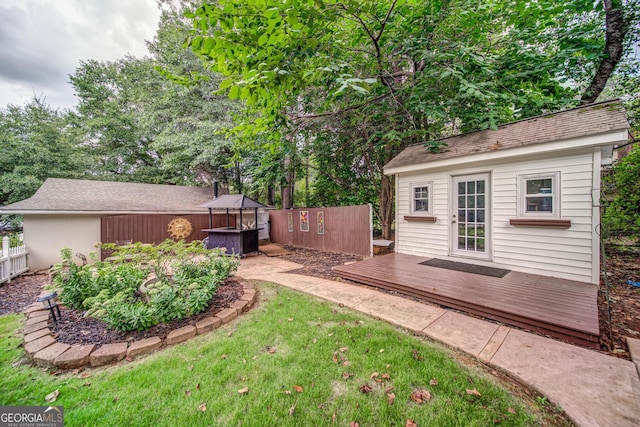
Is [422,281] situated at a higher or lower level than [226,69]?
lower

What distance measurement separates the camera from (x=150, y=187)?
1117 cm

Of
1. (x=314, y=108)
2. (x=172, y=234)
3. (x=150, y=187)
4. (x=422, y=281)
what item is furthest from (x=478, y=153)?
(x=150, y=187)

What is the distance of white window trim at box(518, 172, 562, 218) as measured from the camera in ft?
12.8

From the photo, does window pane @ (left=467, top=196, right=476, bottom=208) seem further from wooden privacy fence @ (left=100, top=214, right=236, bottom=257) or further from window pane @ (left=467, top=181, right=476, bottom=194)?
wooden privacy fence @ (left=100, top=214, right=236, bottom=257)

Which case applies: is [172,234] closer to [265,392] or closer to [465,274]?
[265,392]

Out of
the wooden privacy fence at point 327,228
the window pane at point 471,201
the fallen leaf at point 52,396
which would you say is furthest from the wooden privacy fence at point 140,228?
the window pane at point 471,201

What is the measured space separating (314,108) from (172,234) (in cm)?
726

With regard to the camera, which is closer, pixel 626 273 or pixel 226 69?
pixel 226 69

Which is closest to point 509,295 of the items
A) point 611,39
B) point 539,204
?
point 539,204

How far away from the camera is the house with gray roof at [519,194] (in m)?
3.64

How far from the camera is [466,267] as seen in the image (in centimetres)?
464

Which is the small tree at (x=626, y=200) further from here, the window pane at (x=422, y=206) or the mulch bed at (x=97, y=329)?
the mulch bed at (x=97, y=329)

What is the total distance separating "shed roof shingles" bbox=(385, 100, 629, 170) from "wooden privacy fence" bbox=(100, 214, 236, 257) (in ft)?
28.3

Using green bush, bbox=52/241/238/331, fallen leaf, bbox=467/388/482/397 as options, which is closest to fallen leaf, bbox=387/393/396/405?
fallen leaf, bbox=467/388/482/397
